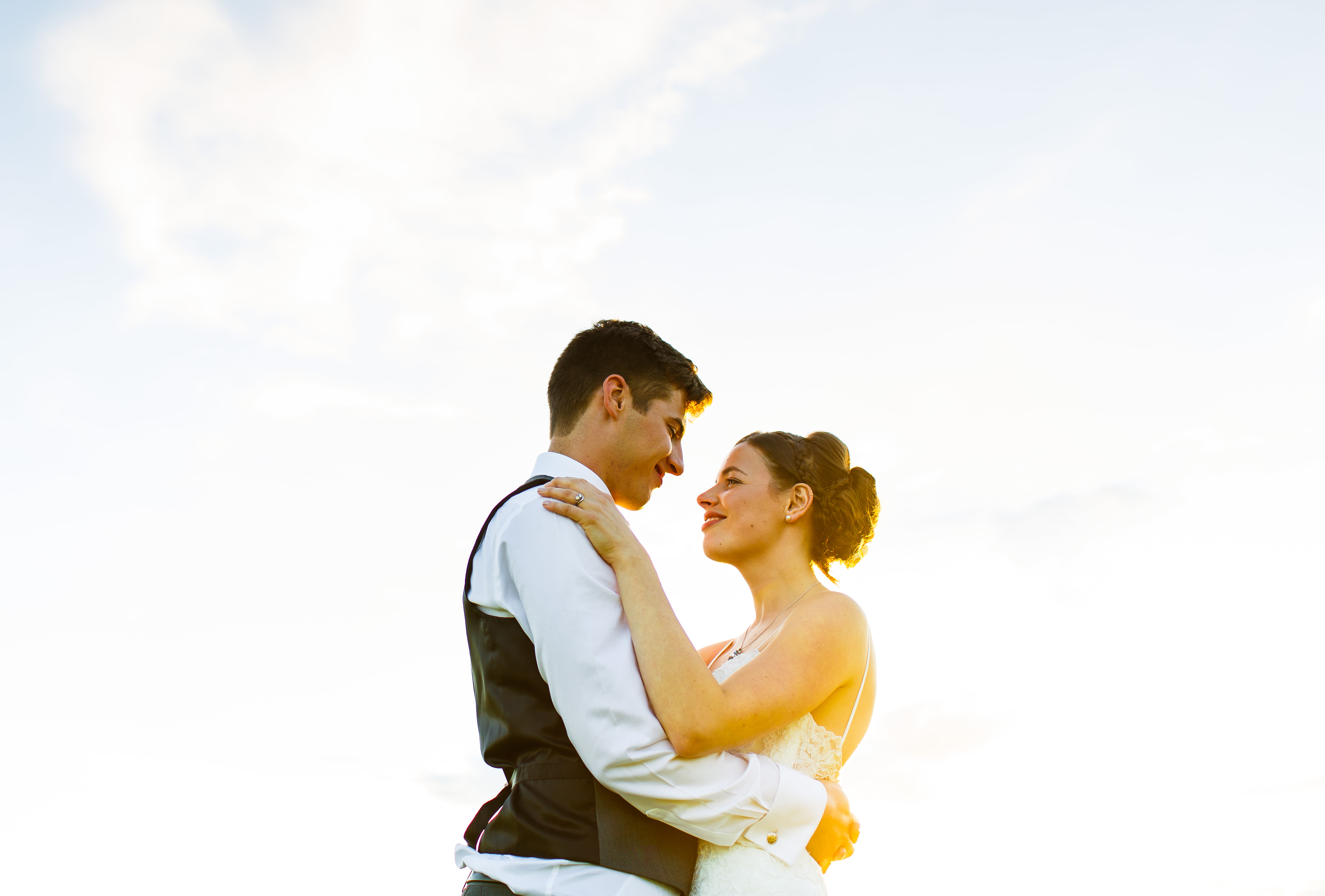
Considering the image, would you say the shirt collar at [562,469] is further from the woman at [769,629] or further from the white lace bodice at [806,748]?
the white lace bodice at [806,748]

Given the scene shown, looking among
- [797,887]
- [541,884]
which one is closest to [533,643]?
[541,884]

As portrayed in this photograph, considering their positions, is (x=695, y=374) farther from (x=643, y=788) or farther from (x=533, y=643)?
(x=643, y=788)

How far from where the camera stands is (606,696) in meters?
3.12

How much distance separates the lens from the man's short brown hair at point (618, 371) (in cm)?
415

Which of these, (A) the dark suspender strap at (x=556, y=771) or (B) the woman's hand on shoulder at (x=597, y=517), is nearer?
(A) the dark suspender strap at (x=556, y=771)

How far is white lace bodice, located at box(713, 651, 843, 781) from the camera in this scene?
4.43 meters

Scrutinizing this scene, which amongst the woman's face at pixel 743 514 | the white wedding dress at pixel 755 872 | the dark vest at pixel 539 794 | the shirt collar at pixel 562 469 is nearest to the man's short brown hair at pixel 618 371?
the shirt collar at pixel 562 469

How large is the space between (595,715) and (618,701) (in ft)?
0.27

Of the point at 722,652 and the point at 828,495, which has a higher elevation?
the point at 828,495

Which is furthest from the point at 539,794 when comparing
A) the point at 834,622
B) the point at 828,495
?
the point at 828,495

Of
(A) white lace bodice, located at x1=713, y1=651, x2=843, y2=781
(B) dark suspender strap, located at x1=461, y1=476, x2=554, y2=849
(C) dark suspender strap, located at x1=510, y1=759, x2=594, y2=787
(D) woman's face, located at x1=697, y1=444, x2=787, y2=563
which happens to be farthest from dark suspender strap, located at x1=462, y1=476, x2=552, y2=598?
(D) woman's face, located at x1=697, y1=444, x2=787, y2=563

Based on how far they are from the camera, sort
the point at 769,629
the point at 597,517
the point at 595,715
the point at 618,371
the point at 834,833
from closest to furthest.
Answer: the point at 595,715
the point at 597,517
the point at 834,833
the point at 618,371
the point at 769,629

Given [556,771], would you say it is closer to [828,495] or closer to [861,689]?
[861,689]

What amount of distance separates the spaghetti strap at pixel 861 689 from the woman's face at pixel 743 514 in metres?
0.97
